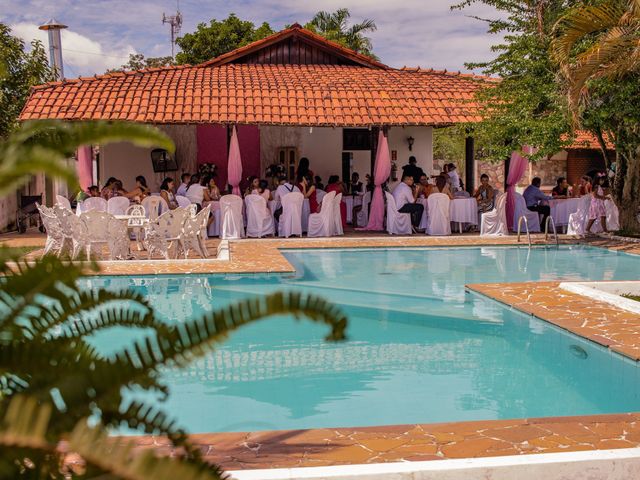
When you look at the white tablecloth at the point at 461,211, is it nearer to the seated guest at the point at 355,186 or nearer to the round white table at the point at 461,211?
the round white table at the point at 461,211

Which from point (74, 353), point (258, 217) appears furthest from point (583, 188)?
point (74, 353)

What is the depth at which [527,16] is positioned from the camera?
16.2 meters

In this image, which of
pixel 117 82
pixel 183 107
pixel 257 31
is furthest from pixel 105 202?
pixel 257 31

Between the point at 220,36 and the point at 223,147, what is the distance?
58.3ft

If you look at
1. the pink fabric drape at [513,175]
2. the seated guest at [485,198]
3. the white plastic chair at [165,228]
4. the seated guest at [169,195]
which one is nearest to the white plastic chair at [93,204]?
the seated guest at [169,195]

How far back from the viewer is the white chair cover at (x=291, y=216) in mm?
17062

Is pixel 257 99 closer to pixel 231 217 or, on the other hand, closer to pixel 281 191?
pixel 281 191

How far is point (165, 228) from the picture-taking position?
509 inches

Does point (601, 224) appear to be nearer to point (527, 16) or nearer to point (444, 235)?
point (444, 235)

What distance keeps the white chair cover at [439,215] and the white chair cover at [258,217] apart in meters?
3.66

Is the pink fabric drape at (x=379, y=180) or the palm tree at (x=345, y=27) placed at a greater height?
the palm tree at (x=345, y=27)

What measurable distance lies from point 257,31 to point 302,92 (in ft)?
63.6

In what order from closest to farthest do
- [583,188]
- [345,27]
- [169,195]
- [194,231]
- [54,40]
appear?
[194,231] < [169,195] < [583,188] < [54,40] < [345,27]

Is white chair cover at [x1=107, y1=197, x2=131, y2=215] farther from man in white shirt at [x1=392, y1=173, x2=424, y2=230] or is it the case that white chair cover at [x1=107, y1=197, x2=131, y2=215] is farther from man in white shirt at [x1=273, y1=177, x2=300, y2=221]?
man in white shirt at [x1=392, y1=173, x2=424, y2=230]
